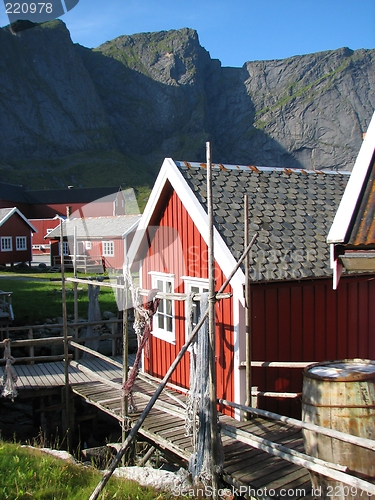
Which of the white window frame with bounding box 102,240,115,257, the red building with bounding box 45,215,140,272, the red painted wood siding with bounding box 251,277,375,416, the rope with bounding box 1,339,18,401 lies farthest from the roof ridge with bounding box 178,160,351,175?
the white window frame with bounding box 102,240,115,257

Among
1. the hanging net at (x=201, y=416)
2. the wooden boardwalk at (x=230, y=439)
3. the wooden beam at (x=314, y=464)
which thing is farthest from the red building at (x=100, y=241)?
the wooden beam at (x=314, y=464)

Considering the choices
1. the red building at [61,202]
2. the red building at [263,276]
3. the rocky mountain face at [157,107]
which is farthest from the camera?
the rocky mountain face at [157,107]

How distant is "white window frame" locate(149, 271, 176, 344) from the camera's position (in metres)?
10.1

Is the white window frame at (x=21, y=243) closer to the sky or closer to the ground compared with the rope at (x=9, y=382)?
closer to the sky

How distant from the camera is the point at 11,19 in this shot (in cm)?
487

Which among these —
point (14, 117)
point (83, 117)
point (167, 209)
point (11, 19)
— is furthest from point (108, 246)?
point (83, 117)

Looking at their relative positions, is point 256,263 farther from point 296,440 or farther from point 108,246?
point 108,246

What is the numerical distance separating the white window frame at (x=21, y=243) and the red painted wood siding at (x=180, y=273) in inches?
1311

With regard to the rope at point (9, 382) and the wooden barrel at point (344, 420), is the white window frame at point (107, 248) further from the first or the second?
the wooden barrel at point (344, 420)

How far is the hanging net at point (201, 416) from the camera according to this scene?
Answer: 19.9 feet

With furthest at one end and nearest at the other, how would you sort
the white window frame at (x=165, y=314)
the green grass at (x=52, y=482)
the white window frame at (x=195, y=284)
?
the white window frame at (x=165, y=314), the white window frame at (x=195, y=284), the green grass at (x=52, y=482)

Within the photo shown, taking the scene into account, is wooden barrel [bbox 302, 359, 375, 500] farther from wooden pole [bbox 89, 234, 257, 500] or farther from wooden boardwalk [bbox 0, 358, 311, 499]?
wooden pole [bbox 89, 234, 257, 500]

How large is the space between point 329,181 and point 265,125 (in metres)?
149

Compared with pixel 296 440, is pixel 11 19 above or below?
above
